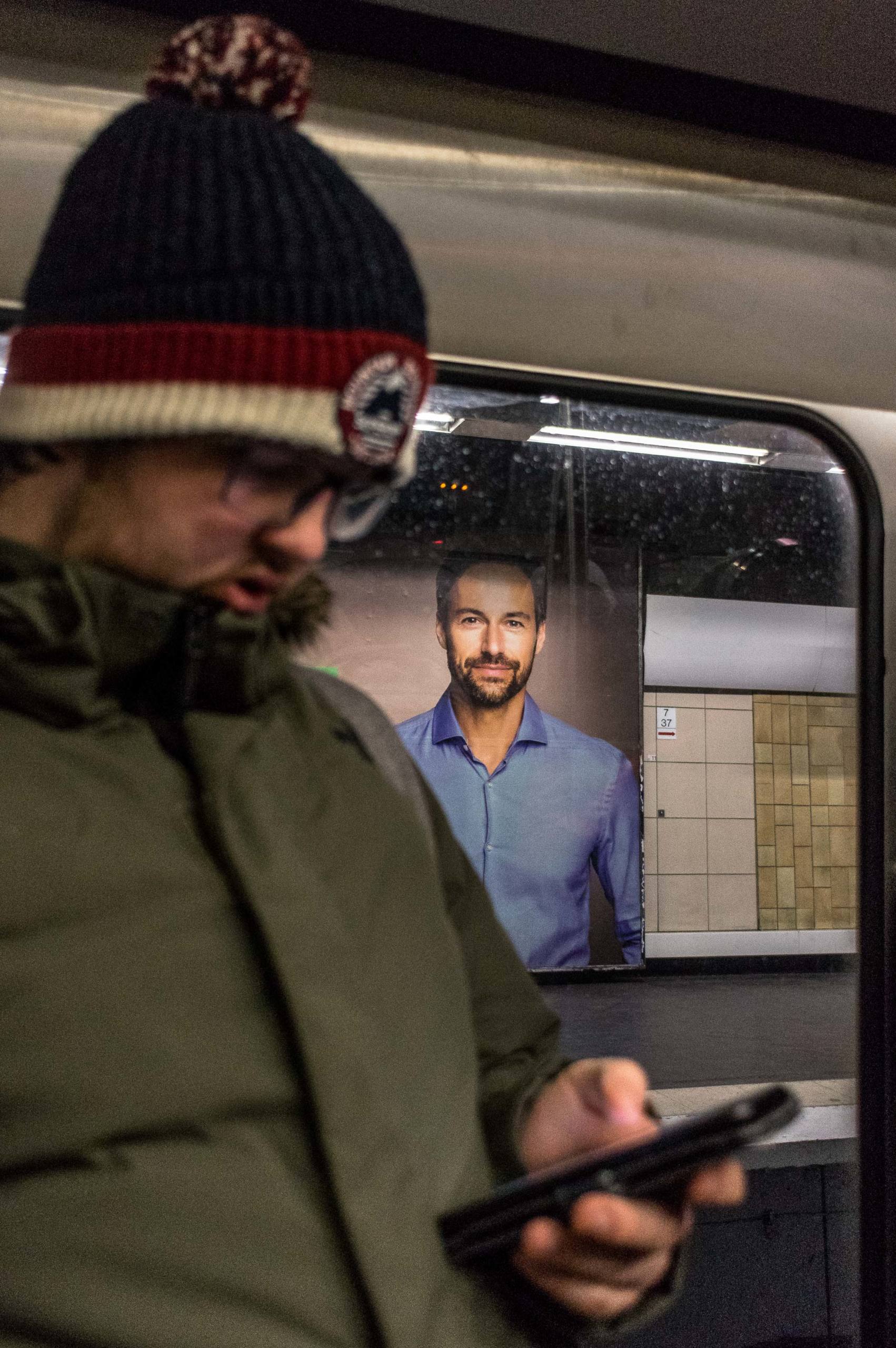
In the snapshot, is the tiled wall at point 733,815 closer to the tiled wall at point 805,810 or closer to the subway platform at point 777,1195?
the tiled wall at point 805,810

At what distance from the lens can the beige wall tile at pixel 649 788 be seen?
185 inches

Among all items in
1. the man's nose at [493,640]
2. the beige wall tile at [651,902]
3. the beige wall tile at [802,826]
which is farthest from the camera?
the beige wall tile at [651,902]

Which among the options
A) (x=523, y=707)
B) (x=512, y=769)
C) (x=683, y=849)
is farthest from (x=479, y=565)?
(x=683, y=849)

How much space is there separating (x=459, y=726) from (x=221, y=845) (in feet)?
6.08

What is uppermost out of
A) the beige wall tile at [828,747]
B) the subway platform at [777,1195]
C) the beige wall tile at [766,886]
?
the beige wall tile at [828,747]

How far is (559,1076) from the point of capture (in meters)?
0.93

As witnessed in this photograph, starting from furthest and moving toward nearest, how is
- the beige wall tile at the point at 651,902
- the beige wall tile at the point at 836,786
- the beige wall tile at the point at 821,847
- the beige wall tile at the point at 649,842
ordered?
the beige wall tile at the point at 651,902 → the beige wall tile at the point at 649,842 → the beige wall tile at the point at 821,847 → the beige wall tile at the point at 836,786

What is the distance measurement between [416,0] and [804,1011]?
2633 millimetres

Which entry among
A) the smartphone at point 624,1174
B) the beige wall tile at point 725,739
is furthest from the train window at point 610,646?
the smartphone at point 624,1174

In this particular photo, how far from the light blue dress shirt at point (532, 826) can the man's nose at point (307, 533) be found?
5.18 feet

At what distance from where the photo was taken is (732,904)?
441cm

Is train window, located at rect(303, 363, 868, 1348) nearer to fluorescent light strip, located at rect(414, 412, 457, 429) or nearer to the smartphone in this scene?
fluorescent light strip, located at rect(414, 412, 457, 429)

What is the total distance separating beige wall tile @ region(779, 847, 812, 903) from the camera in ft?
9.82

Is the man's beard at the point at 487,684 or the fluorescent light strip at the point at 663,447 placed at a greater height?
the fluorescent light strip at the point at 663,447
